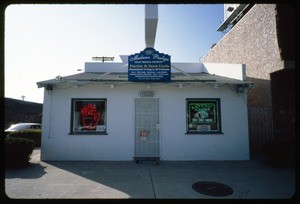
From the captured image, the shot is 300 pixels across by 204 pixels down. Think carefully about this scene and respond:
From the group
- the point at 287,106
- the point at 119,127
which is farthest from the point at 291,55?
the point at 119,127

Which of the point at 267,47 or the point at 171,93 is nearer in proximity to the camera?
the point at 171,93

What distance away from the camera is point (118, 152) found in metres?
10.3

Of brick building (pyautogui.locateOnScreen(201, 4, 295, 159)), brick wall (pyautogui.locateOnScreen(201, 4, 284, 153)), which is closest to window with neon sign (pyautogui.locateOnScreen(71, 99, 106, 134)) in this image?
brick building (pyautogui.locateOnScreen(201, 4, 295, 159))

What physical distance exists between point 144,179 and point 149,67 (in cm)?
471

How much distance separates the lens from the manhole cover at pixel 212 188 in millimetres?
6250

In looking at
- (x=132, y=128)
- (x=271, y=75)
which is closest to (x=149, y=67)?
(x=132, y=128)

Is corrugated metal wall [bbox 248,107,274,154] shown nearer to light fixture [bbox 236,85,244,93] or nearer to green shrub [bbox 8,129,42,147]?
light fixture [bbox 236,85,244,93]

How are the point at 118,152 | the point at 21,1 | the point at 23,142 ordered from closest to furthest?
the point at 21,1
the point at 23,142
the point at 118,152

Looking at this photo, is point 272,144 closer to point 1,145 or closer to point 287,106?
point 287,106

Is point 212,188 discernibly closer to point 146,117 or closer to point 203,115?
point 203,115

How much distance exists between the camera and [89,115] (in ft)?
34.8

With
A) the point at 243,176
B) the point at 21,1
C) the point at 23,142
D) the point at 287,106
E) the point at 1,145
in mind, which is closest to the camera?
the point at 21,1
